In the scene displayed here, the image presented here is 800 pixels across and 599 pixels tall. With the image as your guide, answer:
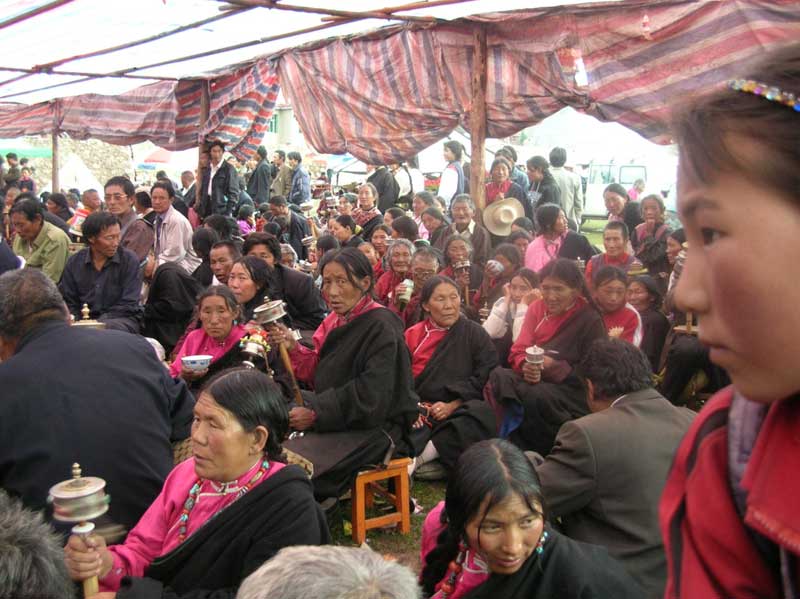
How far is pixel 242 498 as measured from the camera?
2.27 m

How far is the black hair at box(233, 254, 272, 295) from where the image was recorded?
219 inches

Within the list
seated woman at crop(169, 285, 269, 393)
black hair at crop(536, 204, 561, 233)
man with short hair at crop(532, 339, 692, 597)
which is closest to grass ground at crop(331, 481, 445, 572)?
seated woman at crop(169, 285, 269, 393)

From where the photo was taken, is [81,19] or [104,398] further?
[81,19]

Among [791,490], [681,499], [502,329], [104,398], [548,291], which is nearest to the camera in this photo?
[791,490]

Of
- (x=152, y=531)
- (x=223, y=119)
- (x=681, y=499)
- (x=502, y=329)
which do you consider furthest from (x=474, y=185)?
(x=681, y=499)

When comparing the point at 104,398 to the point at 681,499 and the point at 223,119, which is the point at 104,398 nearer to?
the point at 681,499

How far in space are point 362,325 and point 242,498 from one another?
206cm

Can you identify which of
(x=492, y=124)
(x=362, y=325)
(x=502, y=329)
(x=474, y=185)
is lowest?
(x=502, y=329)

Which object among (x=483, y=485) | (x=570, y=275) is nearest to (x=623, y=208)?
(x=570, y=275)

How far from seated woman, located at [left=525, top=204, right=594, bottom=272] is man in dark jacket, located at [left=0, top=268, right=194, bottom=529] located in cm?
462

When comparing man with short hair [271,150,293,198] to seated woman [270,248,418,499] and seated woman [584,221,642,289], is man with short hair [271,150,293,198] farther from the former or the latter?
seated woman [270,248,418,499]

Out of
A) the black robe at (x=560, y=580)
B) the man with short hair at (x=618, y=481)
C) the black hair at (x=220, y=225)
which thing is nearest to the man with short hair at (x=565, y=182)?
the black hair at (x=220, y=225)

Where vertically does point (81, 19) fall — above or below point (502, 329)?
above

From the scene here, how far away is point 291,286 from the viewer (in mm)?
6148
